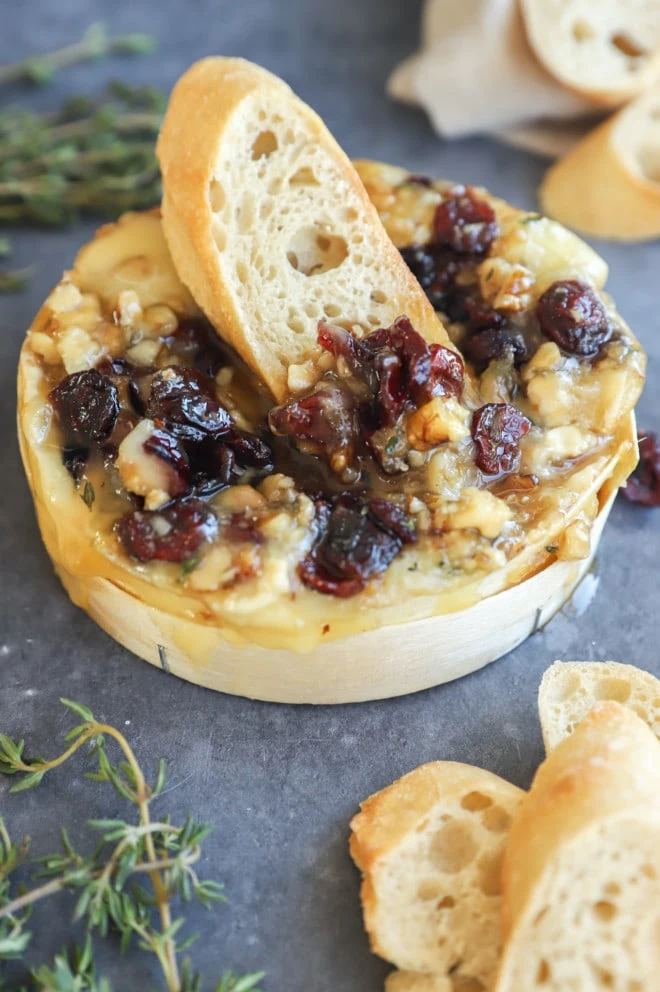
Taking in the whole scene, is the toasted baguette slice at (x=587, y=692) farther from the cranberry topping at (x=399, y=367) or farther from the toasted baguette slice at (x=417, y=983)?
the cranberry topping at (x=399, y=367)

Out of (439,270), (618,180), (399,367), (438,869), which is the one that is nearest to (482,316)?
(439,270)

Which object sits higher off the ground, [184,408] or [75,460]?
[184,408]

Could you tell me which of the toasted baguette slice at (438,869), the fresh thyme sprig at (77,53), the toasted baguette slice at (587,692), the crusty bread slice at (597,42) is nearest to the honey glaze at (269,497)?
the toasted baguette slice at (587,692)

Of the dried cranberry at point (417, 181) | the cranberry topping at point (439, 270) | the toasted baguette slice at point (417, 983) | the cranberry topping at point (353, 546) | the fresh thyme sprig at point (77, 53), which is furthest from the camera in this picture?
the fresh thyme sprig at point (77, 53)

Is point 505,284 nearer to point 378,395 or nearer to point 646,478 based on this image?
point 378,395

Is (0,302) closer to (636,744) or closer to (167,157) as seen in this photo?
(167,157)

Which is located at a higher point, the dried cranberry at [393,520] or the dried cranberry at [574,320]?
the dried cranberry at [574,320]
